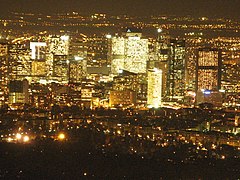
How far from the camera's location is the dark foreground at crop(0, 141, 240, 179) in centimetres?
1564

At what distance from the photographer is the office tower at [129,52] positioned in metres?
34.8

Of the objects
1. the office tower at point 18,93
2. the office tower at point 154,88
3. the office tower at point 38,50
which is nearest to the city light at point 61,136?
the office tower at point 18,93

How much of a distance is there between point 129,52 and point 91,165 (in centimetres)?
1956

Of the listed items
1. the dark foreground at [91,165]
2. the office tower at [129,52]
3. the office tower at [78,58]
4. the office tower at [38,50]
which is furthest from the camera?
the office tower at [129,52]

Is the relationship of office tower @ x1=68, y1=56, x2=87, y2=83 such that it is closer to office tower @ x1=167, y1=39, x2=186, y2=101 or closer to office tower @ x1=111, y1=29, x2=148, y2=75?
office tower @ x1=111, y1=29, x2=148, y2=75

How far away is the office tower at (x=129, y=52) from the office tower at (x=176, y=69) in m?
1.73

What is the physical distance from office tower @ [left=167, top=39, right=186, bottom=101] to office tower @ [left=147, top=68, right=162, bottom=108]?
0.46m

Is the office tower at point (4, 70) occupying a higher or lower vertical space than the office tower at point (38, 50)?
lower

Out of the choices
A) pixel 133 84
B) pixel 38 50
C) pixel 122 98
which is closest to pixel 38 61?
pixel 38 50

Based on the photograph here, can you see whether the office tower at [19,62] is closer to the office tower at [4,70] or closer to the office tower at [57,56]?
the office tower at [4,70]

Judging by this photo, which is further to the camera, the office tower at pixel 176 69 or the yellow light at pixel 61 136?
the office tower at pixel 176 69

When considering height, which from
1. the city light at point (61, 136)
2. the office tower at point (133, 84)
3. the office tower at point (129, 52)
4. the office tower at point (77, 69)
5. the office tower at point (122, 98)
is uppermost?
the office tower at point (129, 52)

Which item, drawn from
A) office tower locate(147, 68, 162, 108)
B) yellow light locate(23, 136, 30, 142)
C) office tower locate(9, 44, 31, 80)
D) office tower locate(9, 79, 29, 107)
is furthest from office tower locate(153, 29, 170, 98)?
yellow light locate(23, 136, 30, 142)

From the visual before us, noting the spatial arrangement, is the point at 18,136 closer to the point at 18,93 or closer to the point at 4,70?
the point at 18,93
